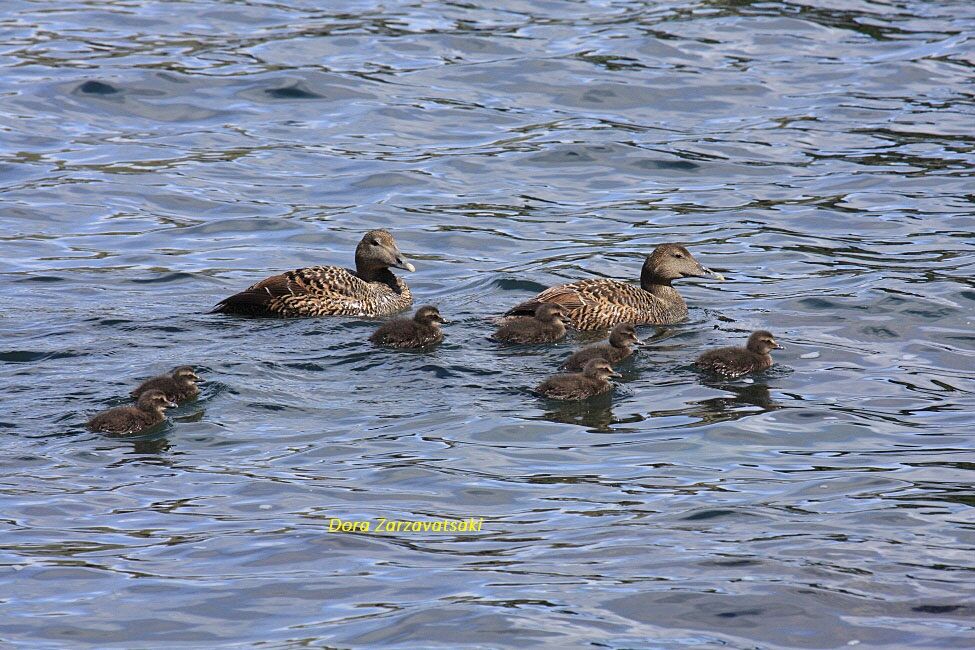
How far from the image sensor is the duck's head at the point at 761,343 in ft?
37.4

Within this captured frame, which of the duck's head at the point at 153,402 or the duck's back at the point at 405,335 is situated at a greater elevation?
the duck's head at the point at 153,402

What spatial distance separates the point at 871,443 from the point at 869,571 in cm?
222

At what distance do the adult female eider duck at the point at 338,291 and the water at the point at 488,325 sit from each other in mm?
332

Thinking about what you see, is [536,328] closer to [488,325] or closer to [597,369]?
[488,325]

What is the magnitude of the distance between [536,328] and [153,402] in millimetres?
3463

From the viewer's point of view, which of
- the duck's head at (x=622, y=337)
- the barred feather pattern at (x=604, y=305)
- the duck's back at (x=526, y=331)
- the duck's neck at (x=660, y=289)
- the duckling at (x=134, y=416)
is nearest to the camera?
the duckling at (x=134, y=416)

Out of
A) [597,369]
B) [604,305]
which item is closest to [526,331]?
[604,305]

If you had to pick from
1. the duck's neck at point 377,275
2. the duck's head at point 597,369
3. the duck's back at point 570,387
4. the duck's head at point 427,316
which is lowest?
the duck's neck at point 377,275

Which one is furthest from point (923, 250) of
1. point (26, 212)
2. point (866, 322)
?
point (26, 212)

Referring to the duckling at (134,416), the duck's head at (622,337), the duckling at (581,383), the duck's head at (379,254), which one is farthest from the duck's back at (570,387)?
the duck's head at (379,254)

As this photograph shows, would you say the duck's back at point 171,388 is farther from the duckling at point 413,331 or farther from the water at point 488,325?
the duckling at point 413,331

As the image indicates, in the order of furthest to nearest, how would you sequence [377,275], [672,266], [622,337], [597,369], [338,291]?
1. [377,275]
2. [672,266]
3. [338,291]
4. [622,337]
5. [597,369]

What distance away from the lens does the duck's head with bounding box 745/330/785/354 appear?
449 inches

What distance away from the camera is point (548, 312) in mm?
12359
